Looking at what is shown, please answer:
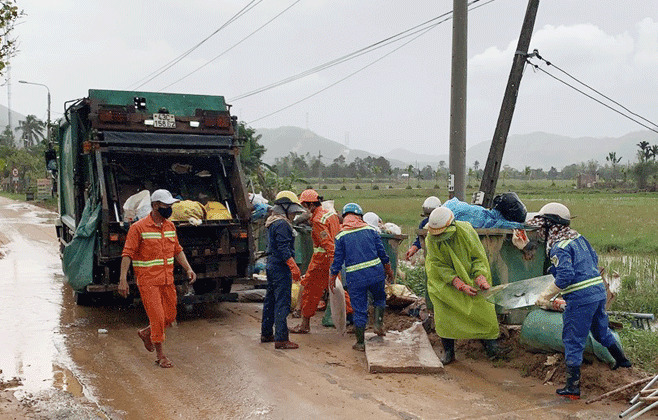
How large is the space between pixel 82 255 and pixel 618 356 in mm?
6012

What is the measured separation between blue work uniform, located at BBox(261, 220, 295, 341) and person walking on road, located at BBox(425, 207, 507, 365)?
1.57 m

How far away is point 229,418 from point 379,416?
1099 mm

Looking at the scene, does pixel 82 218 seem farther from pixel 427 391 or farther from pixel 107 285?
pixel 427 391

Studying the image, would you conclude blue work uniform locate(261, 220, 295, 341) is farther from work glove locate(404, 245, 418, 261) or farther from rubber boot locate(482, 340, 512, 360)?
rubber boot locate(482, 340, 512, 360)

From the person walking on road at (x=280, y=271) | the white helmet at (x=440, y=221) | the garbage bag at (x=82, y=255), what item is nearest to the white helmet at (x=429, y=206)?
the person walking on road at (x=280, y=271)

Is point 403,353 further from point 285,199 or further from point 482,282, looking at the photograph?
point 285,199

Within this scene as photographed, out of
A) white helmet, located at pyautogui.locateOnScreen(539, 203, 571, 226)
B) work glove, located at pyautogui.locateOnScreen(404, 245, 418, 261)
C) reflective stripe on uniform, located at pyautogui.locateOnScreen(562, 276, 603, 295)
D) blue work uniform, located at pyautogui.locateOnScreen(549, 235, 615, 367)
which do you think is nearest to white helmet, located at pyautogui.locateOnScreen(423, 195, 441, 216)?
work glove, located at pyautogui.locateOnScreen(404, 245, 418, 261)

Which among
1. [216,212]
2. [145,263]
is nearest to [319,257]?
[216,212]

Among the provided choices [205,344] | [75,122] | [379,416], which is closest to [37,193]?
[75,122]

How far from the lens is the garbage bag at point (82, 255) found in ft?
26.7

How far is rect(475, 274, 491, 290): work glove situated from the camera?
6.08 m

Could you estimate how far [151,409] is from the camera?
5.16m

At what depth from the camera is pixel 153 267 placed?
250 inches

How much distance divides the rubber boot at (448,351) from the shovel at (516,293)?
0.61m
